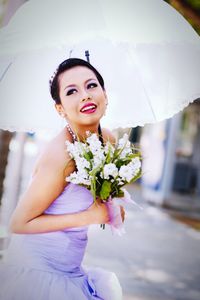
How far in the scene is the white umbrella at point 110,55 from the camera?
8.29 ft

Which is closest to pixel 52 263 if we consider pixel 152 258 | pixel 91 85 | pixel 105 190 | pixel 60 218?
pixel 60 218

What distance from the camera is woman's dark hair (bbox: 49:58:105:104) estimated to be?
2.49 m

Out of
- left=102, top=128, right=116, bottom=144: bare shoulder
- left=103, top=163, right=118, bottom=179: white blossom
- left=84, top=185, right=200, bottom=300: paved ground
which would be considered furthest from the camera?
left=84, top=185, right=200, bottom=300: paved ground

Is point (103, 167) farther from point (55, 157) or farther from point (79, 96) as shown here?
point (79, 96)

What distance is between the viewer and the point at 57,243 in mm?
2443

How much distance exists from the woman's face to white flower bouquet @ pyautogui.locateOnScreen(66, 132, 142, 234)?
0.54 ft

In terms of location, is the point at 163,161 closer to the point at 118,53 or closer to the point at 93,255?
the point at 93,255

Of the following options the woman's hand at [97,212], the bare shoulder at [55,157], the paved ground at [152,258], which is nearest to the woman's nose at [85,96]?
the bare shoulder at [55,157]

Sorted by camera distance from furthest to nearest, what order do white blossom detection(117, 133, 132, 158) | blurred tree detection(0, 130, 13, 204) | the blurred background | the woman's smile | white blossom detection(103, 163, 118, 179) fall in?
the blurred background → blurred tree detection(0, 130, 13, 204) → the woman's smile → white blossom detection(117, 133, 132, 158) → white blossom detection(103, 163, 118, 179)

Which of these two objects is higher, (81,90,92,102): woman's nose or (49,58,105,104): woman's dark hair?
(49,58,105,104): woman's dark hair

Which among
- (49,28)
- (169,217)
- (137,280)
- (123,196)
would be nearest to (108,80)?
(49,28)

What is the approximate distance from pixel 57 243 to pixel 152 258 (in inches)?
189

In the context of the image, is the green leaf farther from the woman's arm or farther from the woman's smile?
the woman's smile

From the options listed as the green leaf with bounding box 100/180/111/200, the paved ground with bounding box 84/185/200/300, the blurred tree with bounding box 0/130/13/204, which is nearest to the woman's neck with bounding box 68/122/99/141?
the green leaf with bounding box 100/180/111/200
